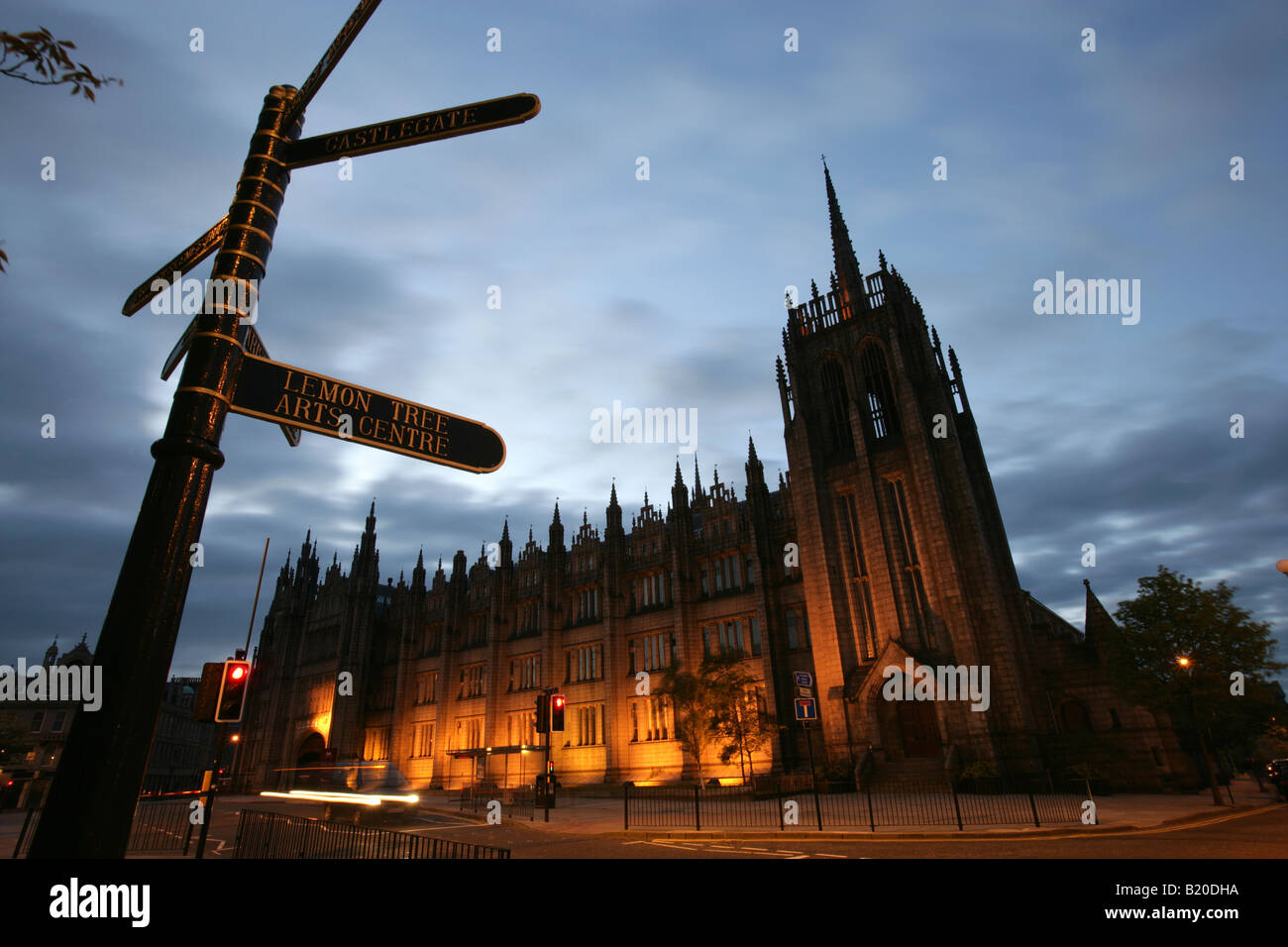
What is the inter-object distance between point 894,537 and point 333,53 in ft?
113

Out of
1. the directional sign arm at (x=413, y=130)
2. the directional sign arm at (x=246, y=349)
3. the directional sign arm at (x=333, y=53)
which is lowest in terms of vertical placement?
the directional sign arm at (x=246, y=349)

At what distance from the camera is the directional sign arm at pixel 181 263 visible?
16.2ft

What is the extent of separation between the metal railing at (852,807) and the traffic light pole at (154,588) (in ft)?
53.2

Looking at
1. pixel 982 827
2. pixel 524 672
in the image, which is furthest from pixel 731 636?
pixel 982 827

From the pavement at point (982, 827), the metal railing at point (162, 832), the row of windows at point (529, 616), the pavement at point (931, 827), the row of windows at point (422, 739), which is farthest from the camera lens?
the row of windows at point (422, 739)

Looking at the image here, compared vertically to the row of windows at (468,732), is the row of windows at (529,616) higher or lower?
higher

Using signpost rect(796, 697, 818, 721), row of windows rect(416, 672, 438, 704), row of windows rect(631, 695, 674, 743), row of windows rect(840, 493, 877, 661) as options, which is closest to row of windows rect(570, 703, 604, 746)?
row of windows rect(631, 695, 674, 743)

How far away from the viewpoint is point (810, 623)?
34.7 metres

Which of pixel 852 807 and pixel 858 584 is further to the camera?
pixel 858 584

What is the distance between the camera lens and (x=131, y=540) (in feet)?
10.1

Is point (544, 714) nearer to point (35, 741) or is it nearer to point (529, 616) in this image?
point (529, 616)

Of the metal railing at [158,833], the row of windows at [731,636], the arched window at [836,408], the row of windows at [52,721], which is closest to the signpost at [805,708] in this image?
the metal railing at [158,833]

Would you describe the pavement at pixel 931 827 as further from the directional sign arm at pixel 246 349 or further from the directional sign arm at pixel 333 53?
the directional sign arm at pixel 333 53
